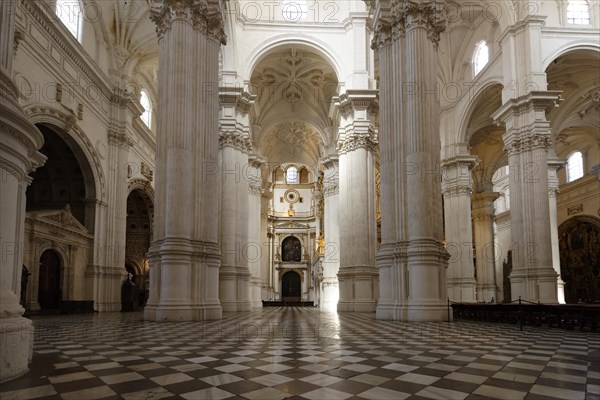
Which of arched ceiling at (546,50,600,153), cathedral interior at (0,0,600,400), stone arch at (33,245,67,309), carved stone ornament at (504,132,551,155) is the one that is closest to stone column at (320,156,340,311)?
cathedral interior at (0,0,600,400)

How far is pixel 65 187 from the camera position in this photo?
2306cm

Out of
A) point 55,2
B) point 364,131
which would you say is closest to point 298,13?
point 364,131

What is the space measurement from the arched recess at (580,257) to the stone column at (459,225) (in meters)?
9.42

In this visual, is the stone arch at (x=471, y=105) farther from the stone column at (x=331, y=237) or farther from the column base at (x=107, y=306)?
the column base at (x=107, y=306)

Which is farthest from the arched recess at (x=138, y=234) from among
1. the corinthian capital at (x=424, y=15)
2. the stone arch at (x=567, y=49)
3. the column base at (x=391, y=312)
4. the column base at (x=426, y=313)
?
the stone arch at (x=567, y=49)

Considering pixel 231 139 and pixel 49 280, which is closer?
pixel 49 280

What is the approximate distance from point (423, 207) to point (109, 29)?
19.6 meters

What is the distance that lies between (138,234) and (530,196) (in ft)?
81.3

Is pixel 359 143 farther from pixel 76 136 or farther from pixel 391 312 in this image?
pixel 76 136

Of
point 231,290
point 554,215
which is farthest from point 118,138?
Result: point 554,215

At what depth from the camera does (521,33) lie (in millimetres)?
22656

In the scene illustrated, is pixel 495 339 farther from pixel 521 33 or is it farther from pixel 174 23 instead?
pixel 521 33

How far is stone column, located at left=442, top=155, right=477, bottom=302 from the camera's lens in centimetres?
2884

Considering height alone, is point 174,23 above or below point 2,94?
above
